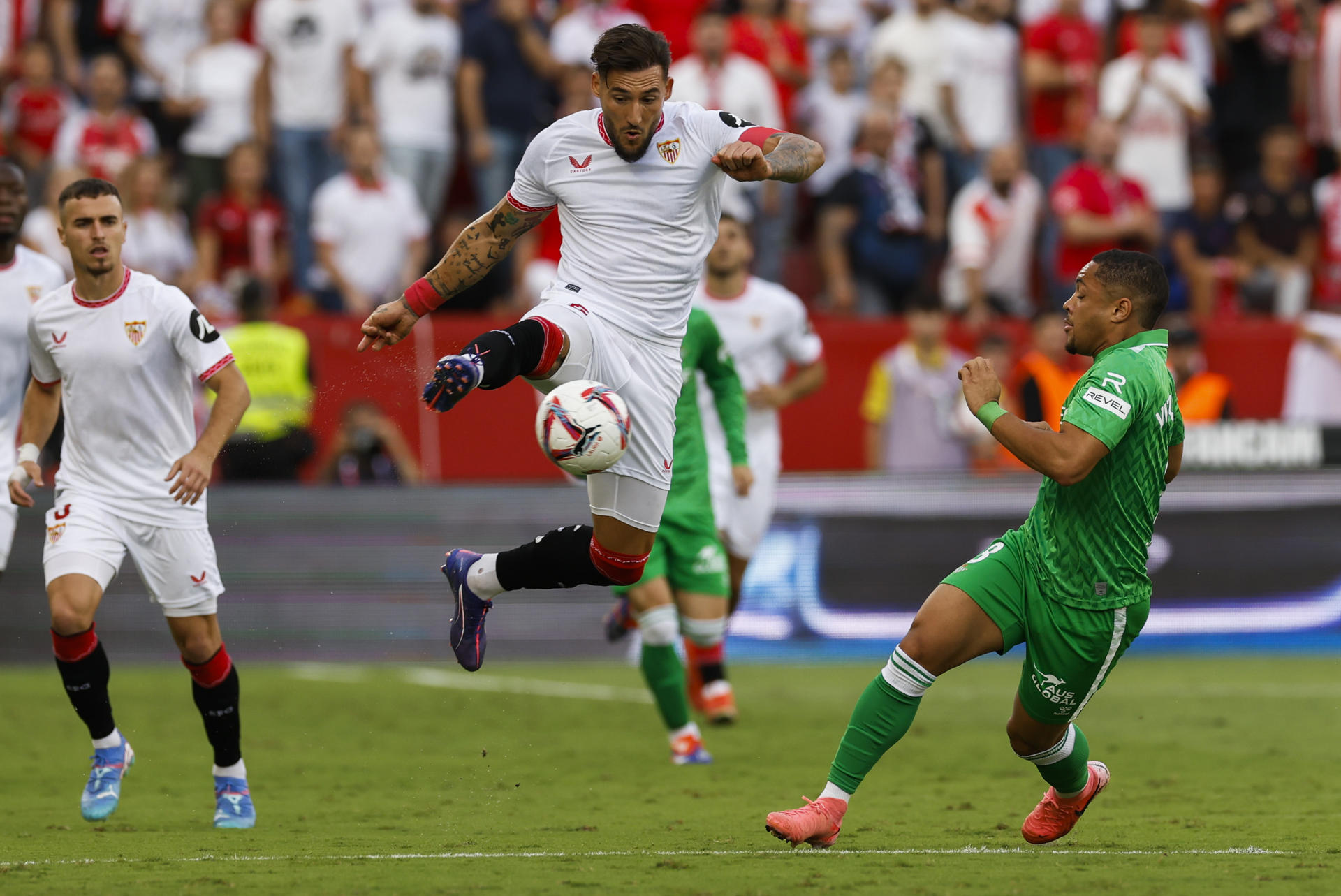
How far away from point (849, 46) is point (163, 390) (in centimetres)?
1168

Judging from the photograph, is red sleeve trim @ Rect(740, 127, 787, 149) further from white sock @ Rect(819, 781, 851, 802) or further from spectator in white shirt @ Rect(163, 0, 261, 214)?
spectator in white shirt @ Rect(163, 0, 261, 214)

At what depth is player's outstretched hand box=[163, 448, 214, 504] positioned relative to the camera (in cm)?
727

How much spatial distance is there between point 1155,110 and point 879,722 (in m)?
12.2

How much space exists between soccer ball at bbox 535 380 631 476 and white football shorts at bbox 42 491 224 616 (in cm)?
197

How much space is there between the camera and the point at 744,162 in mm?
6496

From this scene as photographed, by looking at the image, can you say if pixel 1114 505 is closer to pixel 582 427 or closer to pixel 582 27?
pixel 582 427

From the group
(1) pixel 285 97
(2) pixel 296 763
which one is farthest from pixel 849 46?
(2) pixel 296 763

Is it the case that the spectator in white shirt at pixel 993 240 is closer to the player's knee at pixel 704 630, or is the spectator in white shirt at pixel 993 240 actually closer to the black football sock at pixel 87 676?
the player's knee at pixel 704 630

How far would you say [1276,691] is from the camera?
12.4 meters

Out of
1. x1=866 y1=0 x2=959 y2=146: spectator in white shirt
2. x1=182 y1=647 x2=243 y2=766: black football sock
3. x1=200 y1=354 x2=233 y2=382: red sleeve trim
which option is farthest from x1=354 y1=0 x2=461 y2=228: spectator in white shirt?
x1=182 y1=647 x2=243 y2=766: black football sock

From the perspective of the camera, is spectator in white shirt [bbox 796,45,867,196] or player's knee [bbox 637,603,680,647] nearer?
player's knee [bbox 637,603,680,647]

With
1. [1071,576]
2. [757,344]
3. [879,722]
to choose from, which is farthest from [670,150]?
[757,344]

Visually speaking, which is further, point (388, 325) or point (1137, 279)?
point (388, 325)

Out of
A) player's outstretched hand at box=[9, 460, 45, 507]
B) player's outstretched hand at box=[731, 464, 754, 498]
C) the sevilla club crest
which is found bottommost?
player's outstretched hand at box=[731, 464, 754, 498]
